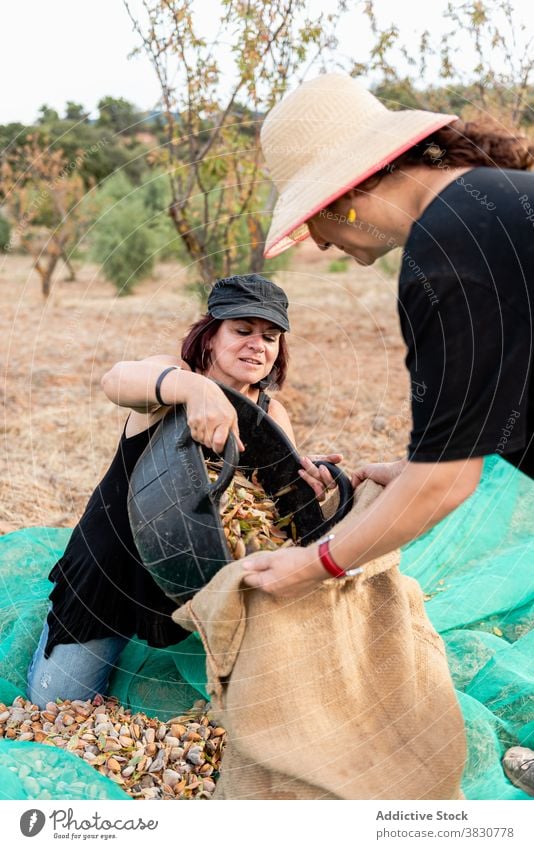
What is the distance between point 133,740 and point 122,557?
43 centimetres

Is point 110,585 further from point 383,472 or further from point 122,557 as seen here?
point 383,472

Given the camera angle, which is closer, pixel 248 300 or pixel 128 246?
pixel 248 300

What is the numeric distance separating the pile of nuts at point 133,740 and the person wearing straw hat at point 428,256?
628mm

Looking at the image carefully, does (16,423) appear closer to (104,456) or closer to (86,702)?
(104,456)

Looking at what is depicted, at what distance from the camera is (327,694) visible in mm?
1586

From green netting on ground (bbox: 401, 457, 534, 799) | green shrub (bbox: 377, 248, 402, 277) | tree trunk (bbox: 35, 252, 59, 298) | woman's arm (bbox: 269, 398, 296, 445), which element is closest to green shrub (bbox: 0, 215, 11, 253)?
tree trunk (bbox: 35, 252, 59, 298)

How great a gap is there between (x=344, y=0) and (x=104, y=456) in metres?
2.26

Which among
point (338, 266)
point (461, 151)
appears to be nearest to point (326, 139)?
point (461, 151)

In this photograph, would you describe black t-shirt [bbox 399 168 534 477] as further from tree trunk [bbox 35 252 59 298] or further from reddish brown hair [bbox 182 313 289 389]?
tree trunk [bbox 35 252 59 298]

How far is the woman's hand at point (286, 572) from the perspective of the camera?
54.3 inches

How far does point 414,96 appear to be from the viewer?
433cm

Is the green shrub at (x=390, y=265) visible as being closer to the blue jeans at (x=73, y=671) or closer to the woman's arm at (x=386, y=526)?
the blue jeans at (x=73, y=671)

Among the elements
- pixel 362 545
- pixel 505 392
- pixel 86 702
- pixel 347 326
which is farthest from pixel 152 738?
pixel 347 326

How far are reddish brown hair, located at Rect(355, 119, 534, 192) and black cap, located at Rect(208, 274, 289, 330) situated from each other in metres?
0.68
